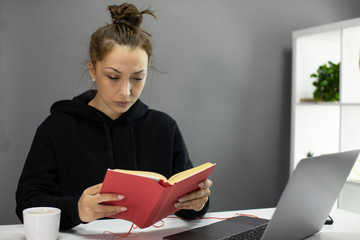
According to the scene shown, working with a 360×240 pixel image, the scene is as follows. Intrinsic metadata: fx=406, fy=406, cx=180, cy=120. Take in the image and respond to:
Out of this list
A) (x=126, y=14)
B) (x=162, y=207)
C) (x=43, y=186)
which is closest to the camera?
(x=162, y=207)

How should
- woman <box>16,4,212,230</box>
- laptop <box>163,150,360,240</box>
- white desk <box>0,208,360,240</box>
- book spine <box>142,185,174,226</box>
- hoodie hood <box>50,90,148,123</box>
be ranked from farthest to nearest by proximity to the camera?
hoodie hood <box>50,90,148,123</box> < woman <box>16,4,212,230</box> < white desk <box>0,208,360,240</box> < book spine <box>142,185,174,226</box> < laptop <box>163,150,360,240</box>

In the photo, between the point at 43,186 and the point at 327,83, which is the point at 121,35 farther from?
the point at 327,83

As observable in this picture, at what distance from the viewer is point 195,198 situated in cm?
128

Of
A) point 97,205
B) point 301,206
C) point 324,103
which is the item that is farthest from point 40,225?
point 324,103

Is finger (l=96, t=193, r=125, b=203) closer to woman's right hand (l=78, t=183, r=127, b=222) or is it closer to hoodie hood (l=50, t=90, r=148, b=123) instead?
Answer: woman's right hand (l=78, t=183, r=127, b=222)

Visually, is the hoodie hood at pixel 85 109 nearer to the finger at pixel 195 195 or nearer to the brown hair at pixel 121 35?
the brown hair at pixel 121 35

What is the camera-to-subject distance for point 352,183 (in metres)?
2.57

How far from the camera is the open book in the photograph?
1.03 meters

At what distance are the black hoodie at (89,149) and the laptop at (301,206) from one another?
8.1 inches

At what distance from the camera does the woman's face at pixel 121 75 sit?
4.68 feet

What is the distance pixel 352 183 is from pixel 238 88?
3.26 feet

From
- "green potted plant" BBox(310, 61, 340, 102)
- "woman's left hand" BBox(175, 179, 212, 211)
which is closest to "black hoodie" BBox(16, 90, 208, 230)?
"woman's left hand" BBox(175, 179, 212, 211)

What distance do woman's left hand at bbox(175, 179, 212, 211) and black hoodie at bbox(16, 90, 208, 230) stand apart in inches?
4.4

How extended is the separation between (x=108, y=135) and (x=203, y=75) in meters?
1.37
